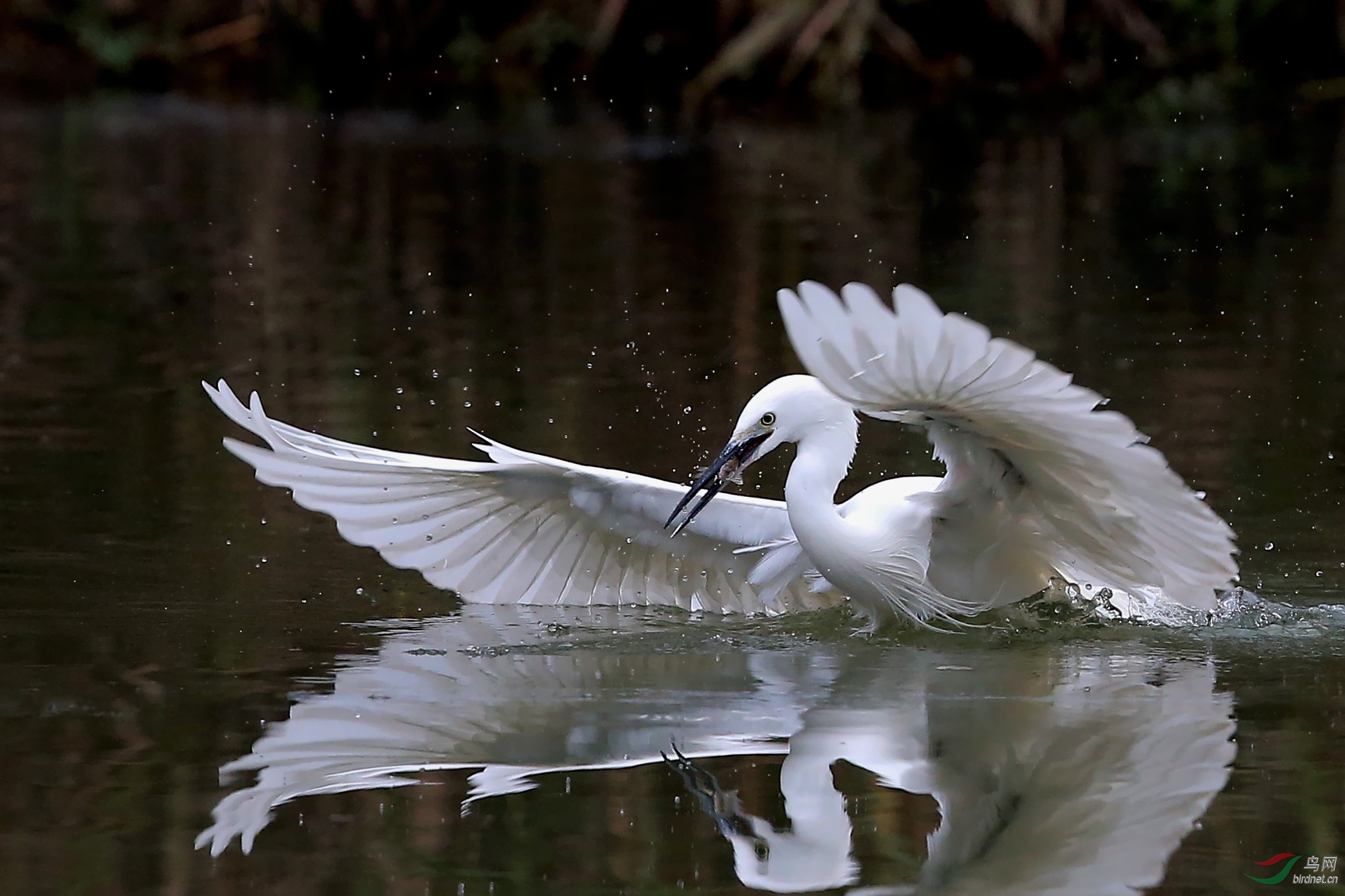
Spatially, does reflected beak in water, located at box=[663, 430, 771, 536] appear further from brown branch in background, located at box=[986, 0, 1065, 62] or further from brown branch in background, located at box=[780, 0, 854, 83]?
brown branch in background, located at box=[986, 0, 1065, 62]

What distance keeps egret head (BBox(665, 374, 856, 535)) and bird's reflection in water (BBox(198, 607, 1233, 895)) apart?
1.89 feet

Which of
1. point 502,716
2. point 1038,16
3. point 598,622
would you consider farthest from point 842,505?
point 1038,16

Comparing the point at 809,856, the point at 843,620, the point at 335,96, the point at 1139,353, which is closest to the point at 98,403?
the point at 843,620

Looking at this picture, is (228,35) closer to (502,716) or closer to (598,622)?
(598,622)

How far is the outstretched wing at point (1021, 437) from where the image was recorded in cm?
422

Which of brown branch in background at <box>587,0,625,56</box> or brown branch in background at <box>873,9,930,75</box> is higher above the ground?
brown branch in background at <box>587,0,625,56</box>

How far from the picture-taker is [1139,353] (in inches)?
373

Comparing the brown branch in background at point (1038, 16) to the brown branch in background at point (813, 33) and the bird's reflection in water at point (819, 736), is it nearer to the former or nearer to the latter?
the brown branch in background at point (813, 33)

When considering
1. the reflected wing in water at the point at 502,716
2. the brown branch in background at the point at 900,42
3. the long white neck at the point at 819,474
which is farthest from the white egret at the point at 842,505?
the brown branch in background at the point at 900,42

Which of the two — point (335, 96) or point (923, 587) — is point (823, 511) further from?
point (335, 96)

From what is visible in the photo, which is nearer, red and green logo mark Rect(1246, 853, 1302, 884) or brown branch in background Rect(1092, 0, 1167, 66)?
red and green logo mark Rect(1246, 853, 1302, 884)

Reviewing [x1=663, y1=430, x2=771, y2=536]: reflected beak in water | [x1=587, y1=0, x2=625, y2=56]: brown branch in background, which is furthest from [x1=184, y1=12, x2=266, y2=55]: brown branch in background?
[x1=663, y1=430, x2=771, y2=536]: reflected beak in water

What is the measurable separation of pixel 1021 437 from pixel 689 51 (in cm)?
1982

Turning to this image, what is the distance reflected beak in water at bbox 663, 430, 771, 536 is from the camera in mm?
5496
